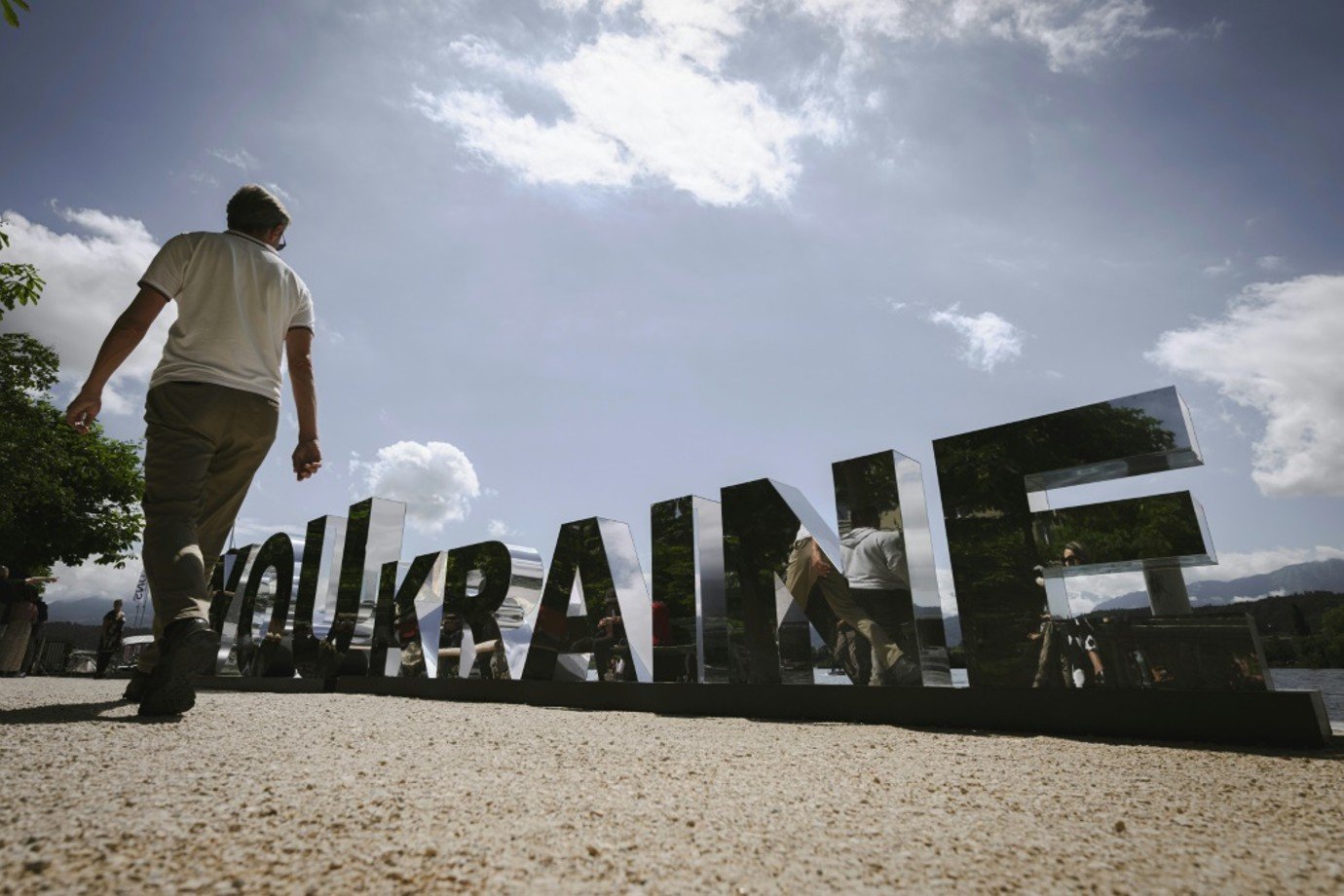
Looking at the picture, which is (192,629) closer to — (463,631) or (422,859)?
(422,859)

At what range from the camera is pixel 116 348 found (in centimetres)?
340

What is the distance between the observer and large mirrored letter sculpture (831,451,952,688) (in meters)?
4.70

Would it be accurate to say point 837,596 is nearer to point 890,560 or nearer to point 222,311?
point 890,560

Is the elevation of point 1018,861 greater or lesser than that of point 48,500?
lesser

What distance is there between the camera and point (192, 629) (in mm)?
3033

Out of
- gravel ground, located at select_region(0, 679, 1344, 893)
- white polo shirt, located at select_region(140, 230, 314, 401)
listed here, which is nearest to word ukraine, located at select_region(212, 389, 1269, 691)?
gravel ground, located at select_region(0, 679, 1344, 893)

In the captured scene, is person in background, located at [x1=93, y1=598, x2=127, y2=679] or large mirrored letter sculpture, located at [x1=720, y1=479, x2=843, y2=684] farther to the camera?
person in background, located at [x1=93, y1=598, x2=127, y2=679]

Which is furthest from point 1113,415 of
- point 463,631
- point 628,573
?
point 463,631

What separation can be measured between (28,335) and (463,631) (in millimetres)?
19982

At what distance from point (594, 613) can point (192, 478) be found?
392 cm

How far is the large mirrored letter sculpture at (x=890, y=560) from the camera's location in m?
4.70

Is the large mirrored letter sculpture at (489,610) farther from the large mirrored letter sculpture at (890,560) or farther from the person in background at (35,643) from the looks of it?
the person in background at (35,643)

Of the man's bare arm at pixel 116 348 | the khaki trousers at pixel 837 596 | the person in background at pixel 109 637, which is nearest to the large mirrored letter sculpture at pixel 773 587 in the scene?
the khaki trousers at pixel 837 596

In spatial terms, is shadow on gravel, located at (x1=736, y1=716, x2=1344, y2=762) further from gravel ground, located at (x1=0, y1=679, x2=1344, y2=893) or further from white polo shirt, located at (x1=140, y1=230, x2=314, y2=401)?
white polo shirt, located at (x1=140, y1=230, x2=314, y2=401)
